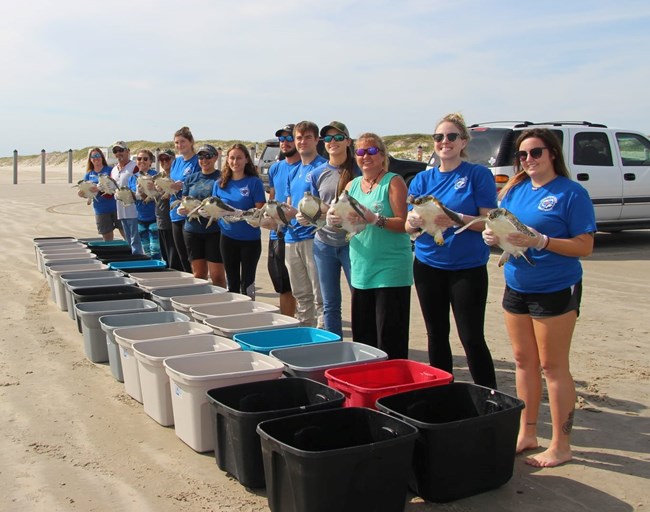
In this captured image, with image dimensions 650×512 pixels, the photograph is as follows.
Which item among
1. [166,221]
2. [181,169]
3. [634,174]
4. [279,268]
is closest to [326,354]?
[279,268]

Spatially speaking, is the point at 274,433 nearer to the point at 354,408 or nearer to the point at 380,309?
the point at 354,408

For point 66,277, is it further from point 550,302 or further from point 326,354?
point 550,302

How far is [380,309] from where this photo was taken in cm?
472

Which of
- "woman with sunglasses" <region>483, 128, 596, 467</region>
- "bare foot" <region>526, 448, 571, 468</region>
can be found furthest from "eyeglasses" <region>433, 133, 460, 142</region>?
"bare foot" <region>526, 448, 571, 468</region>

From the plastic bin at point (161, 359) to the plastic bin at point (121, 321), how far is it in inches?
25.8

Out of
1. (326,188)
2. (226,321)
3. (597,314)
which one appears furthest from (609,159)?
Answer: (226,321)

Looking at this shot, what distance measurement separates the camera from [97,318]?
577 cm

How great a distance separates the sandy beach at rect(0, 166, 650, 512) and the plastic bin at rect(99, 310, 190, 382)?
0.50ft

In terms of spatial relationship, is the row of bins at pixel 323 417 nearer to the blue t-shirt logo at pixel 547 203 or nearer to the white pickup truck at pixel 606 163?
the blue t-shirt logo at pixel 547 203

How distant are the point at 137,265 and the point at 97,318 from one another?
2.47 metres

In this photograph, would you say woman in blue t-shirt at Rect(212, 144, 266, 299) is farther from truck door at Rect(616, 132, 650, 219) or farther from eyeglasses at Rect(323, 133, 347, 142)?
truck door at Rect(616, 132, 650, 219)

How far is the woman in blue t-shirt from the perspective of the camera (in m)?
6.60

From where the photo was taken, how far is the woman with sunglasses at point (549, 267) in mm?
3666

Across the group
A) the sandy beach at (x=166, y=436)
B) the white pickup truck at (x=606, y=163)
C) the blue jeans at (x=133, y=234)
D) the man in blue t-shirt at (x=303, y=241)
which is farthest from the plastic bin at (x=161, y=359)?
the white pickup truck at (x=606, y=163)
